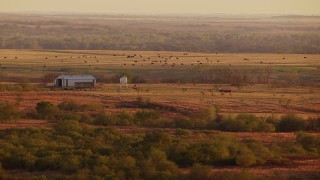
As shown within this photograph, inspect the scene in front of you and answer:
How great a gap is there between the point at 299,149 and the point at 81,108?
18.3 m

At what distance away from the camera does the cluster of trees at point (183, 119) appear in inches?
1766

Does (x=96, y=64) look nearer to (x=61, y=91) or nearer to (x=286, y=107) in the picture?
(x=61, y=91)

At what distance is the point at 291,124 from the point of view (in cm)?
4562

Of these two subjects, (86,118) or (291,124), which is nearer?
(291,124)

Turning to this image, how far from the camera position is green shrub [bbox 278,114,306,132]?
45.2m

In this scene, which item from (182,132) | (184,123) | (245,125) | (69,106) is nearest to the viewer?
(182,132)

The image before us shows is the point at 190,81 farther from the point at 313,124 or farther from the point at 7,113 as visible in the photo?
the point at 7,113

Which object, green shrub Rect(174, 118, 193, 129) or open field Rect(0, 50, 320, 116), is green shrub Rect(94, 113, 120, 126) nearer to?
green shrub Rect(174, 118, 193, 129)

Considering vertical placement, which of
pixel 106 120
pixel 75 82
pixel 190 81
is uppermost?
pixel 75 82

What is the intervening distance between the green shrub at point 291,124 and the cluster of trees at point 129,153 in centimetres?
619

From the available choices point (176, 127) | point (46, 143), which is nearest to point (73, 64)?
point (176, 127)

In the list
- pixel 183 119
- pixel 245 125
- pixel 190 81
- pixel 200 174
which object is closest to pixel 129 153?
pixel 200 174

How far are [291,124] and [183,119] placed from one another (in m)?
5.48

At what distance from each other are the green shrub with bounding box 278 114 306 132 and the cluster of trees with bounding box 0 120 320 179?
20.3ft
